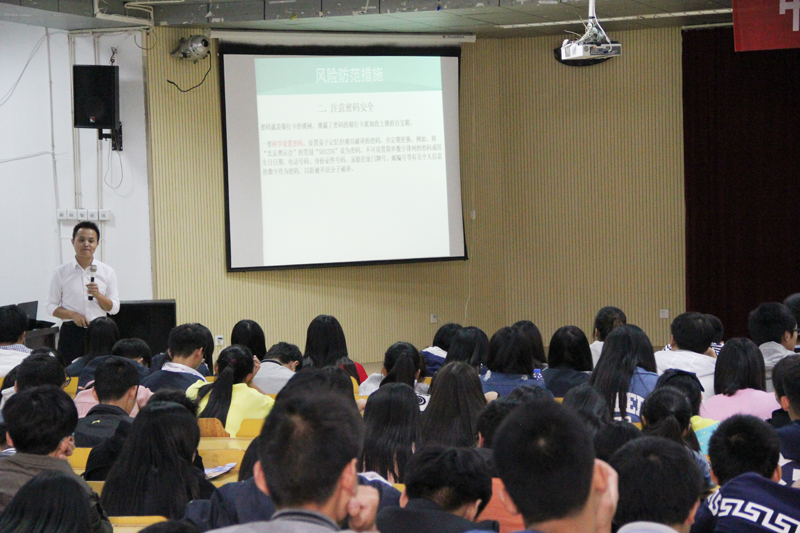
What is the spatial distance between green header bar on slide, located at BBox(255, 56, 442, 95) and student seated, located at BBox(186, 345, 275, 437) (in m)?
4.11

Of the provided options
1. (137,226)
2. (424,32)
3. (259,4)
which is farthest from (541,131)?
(137,226)

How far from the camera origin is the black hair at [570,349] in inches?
155

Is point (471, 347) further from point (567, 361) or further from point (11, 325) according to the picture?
point (11, 325)

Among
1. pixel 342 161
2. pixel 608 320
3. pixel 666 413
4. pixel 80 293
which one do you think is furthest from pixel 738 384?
pixel 342 161

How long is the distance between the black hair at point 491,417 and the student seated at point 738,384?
117 centimetres

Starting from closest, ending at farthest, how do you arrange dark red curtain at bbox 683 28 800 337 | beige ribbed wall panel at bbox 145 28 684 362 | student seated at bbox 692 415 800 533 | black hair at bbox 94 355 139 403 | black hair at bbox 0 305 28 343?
student seated at bbox 692 415 800 533 < black hair at bbox 94 355 139 403 < black hair at bbox 0 305 28 343 < dark red curtain at bbox 683 28 800 337 < beige ribbed wall panel at bbox 145 28 684 362

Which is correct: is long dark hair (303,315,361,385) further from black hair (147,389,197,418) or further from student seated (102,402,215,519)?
student seated (102,402,215,519)

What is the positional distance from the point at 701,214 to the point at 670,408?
5701 mm

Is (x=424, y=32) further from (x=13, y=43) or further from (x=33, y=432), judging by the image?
(x=33, y=432)

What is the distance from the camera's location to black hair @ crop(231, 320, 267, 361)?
505cm

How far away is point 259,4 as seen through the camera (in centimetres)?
697

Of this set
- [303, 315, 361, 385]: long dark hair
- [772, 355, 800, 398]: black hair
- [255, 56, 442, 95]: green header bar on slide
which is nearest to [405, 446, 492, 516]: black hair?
[772, 355, 800, 398]: black hair

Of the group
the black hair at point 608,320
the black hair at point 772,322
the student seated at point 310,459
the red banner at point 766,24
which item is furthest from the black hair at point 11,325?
the red banner at point 766,24

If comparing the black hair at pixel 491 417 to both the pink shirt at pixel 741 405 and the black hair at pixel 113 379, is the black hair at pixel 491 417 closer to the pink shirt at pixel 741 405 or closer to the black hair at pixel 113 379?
the pink shirt at pixel 741 405
